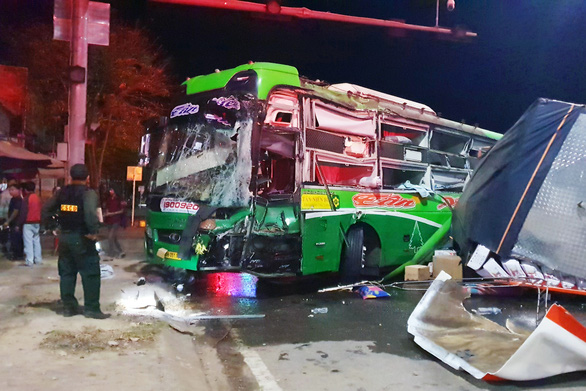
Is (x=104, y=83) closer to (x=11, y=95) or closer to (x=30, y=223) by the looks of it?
(x=11, y=95)

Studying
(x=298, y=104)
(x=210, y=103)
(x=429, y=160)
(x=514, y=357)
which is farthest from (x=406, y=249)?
(x=514, y=357)

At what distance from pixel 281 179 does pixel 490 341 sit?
4.30m

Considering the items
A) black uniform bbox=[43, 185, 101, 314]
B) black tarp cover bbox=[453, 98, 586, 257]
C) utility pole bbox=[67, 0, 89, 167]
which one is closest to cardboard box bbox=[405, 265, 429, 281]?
black tarp cover bbox=[453, 98, 586, 257]

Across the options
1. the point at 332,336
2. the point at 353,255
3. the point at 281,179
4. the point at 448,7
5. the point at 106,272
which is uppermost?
the point at 448,7

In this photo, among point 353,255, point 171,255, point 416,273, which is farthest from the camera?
point 416,273

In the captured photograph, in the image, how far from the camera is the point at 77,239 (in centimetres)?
625

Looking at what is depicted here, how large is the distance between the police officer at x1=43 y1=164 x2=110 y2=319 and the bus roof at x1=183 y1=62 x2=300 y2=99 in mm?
2899

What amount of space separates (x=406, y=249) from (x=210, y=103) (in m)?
4.88

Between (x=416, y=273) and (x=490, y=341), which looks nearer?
(x=490, y=341)

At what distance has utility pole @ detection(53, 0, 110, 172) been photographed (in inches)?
329

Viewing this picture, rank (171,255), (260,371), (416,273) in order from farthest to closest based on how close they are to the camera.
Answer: (416,273) < (171,255) < (260,371)

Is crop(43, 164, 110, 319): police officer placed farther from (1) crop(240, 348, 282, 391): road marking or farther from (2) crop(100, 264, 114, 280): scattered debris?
(2) crop(100, 264, 114, 280): scattered debris

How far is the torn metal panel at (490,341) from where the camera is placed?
4629 mm

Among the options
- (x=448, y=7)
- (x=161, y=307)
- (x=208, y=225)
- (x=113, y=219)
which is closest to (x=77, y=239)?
(x=161, y=307)
